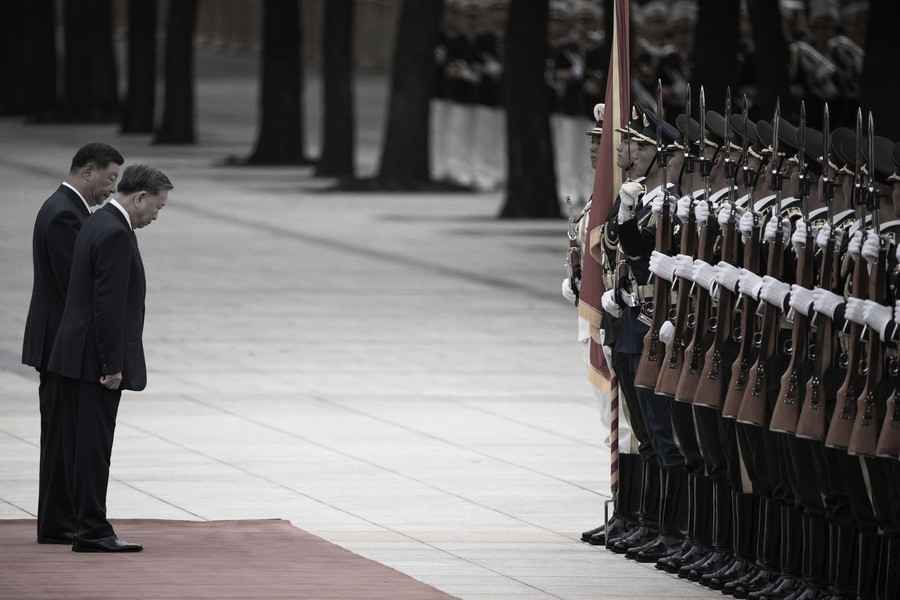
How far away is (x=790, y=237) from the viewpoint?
10.3 m

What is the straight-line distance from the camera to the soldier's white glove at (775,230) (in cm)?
1029

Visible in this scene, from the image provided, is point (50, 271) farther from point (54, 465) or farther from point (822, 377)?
point (822, 377)

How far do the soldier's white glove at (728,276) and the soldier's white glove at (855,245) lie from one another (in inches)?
31.6

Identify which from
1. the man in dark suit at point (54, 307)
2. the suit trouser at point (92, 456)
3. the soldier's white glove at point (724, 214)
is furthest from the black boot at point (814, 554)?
the man in dark suit at point (54, 307)

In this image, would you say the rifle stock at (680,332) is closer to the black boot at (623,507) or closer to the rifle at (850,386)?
the black boot at (623,507)

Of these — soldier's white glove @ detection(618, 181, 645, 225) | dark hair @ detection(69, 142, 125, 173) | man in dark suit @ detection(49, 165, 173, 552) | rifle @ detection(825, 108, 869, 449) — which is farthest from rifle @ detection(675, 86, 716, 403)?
dark hair @ detection(69, 142, 125, 173)

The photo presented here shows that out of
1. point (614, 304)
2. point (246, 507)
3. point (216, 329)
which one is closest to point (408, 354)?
point (216, 329)

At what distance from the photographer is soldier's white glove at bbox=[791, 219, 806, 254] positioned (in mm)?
10078

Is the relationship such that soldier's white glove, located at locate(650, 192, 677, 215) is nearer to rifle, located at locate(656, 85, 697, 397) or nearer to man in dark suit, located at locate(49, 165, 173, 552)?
rifle, located at locate(656, 85, 697, 397)

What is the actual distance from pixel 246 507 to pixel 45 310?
1.93 m

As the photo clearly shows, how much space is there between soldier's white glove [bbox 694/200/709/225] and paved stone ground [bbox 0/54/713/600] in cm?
164

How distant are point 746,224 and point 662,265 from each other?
0.61 m

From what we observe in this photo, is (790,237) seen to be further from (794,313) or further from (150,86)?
(150,86)

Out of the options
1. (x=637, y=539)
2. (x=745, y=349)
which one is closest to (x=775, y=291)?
(x=745, y=349)
